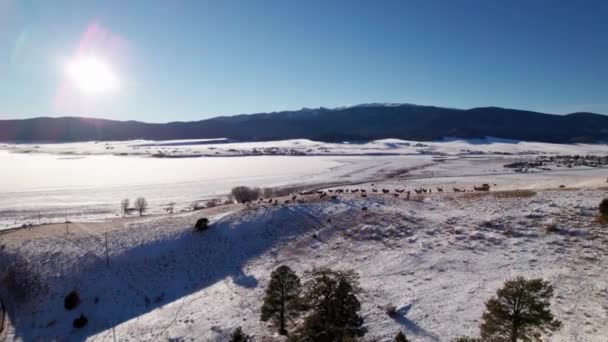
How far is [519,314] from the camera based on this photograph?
1218 centimetres

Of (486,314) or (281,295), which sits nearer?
(486,314)

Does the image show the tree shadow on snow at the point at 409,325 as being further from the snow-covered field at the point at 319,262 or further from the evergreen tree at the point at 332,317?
the evergreen tree at the point at 332,317

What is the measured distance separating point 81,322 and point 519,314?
28.4 meters

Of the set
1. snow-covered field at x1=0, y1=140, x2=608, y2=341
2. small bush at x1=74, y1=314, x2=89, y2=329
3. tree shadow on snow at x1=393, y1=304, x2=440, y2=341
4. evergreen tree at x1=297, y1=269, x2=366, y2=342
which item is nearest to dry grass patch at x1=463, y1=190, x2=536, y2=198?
snow-covered field at x1=0, y1=140, x2=608, y2=341

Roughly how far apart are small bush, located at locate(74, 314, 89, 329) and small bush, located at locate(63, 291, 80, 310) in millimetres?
2174

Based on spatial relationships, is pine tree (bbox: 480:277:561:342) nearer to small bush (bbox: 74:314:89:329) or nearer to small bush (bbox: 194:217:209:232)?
small bush (bbox: 74:314:89:329)

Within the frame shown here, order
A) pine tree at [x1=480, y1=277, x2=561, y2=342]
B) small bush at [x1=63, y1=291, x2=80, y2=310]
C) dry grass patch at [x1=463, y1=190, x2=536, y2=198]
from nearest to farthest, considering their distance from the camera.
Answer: pine tree at [x1=480, y1=277, x2=561, y2=342] → small bush at [x1=63, y1=291, x2=80, y2=310] → dry grass patch at [x1=463, y1=190, x2=536, y2=198]

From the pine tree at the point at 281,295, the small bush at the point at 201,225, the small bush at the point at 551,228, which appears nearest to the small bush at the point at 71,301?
the small bush at the point at 201,225

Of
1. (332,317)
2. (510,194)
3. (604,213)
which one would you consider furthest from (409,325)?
(510,194)

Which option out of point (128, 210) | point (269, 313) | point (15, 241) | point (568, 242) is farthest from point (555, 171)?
point (15, 241)

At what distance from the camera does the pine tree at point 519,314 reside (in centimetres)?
1197

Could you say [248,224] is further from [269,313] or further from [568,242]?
[568,242]

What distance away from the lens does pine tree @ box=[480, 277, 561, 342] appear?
39.3 feet

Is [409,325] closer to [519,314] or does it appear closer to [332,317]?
[332,317]
